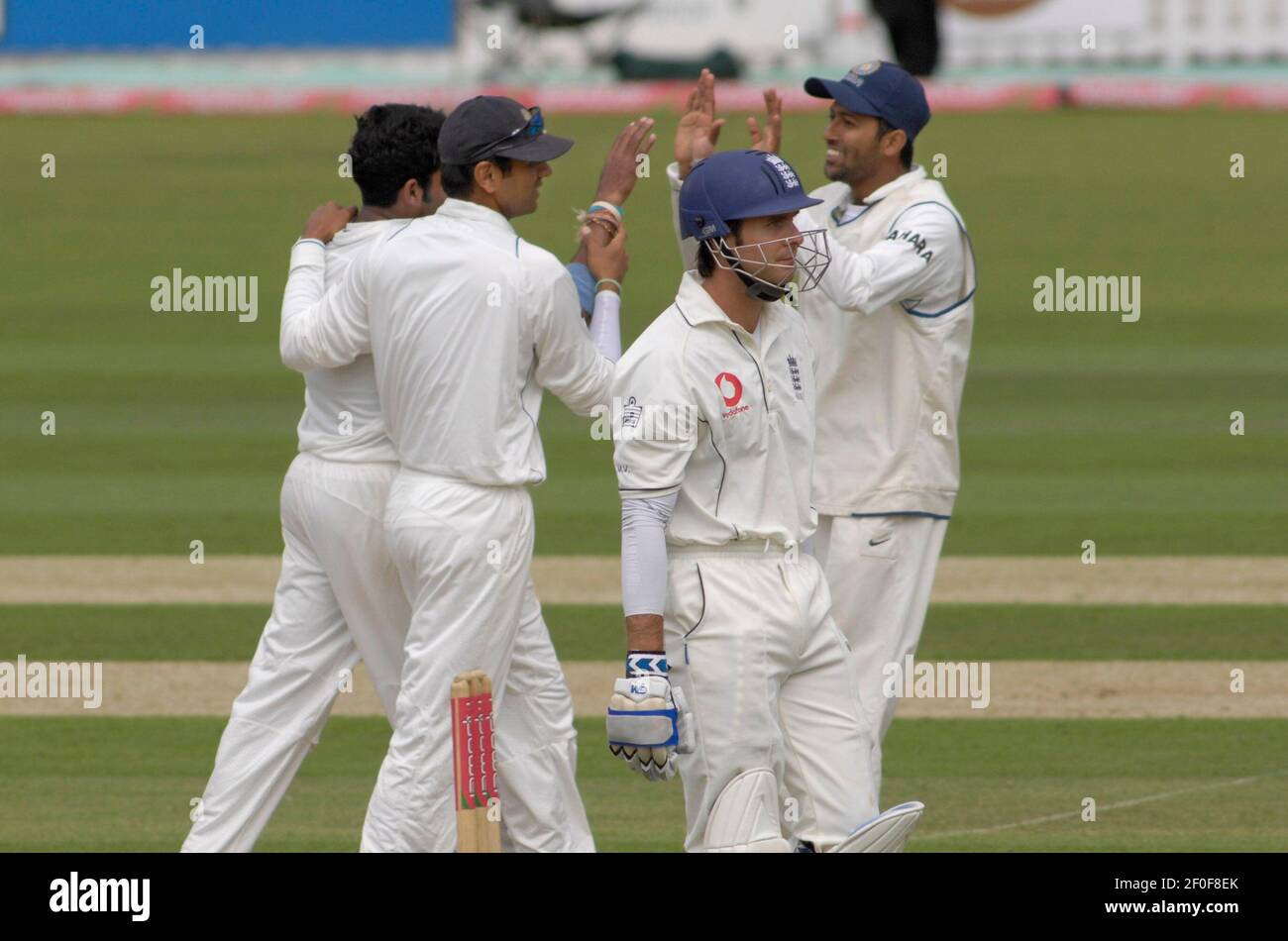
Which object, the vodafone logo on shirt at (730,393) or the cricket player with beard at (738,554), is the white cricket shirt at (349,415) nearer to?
the cricket player with beard at (738,554)

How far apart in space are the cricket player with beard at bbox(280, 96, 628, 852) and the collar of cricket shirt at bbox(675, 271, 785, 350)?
0.47 metres

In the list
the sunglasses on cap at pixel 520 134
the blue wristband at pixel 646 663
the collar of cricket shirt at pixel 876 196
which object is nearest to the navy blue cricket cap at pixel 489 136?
the sunglasses on cap at pixel 520 134

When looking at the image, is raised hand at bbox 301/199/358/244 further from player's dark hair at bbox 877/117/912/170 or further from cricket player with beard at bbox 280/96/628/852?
player's dark hair at bbox 877/117/912/170

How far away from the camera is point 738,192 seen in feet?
18.5

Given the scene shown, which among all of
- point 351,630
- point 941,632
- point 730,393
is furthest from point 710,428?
point 941,632

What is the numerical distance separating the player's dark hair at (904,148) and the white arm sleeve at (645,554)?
2038mm

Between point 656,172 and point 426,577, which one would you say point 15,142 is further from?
point 426,577

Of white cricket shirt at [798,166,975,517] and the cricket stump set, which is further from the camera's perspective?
white cricket shirt at [798,166,975,517]

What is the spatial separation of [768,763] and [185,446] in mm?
10457

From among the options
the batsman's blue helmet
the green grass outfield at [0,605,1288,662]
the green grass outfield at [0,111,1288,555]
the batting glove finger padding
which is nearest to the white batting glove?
the batting glove finger padding

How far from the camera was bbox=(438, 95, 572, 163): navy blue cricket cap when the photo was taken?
20.0 ft

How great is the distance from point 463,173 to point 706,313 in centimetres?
91

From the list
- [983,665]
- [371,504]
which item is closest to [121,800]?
[371,504]
